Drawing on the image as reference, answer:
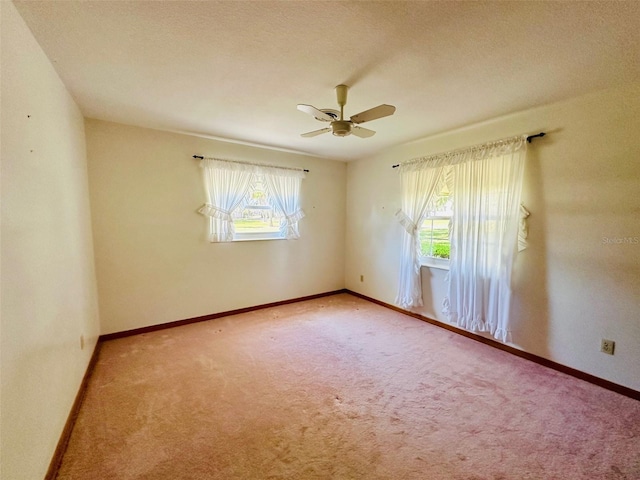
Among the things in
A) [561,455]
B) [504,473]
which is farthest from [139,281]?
[561,455]

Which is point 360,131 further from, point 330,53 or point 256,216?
point 256,216

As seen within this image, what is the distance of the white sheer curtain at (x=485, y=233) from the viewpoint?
2.66m

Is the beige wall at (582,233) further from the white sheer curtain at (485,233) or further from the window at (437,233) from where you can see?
the window at (437,233)

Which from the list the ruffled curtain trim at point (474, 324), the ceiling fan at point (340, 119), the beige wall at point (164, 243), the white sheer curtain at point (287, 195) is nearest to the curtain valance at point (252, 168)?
the white sheer curtain at point (287, 195)

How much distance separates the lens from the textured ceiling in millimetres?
1386

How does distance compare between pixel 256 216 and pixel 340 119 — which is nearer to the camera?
pixel 340 119

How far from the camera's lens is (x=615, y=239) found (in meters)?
2.17

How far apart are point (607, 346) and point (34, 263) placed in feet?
13.2

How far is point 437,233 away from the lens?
3.48 metres

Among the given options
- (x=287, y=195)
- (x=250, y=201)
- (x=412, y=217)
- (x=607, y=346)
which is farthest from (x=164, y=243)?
(x=607, y=346)

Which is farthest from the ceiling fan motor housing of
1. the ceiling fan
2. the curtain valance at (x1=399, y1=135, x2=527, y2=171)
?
the curtain valance at (x1=399, y1=135, x2=527, y2=171)

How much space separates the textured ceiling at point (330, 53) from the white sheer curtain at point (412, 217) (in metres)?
0.98

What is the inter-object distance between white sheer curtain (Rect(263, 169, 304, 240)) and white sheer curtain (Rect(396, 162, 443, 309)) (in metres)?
1.55

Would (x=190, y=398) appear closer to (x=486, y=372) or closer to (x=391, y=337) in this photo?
(x=391, y=337)
